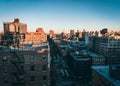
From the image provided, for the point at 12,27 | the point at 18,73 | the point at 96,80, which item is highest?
the point at 12,27

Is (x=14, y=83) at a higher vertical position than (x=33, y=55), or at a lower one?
lower

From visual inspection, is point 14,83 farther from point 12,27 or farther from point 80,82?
point 12,27

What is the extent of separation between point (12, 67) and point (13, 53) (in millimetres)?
3044

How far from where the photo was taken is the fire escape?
34.1 m

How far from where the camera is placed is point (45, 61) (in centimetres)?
3553

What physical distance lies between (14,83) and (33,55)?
24.1ft

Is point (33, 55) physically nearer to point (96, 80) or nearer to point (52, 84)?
point (96, 80)

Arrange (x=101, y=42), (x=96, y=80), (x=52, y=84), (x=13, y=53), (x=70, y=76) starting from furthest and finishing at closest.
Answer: (x=101, y=42), (x=70, y=76), (x=52, y=84), (x=96, y=80), (x=13, y=53)

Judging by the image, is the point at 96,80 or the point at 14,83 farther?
the point at 96,80

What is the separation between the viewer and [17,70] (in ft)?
113

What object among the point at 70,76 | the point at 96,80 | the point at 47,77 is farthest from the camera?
the point at 70,76

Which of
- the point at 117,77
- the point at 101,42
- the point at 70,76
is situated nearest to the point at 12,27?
the point at 70,76

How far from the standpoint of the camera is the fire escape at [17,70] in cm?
3409

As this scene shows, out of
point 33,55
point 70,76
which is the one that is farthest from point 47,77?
point 70,76
